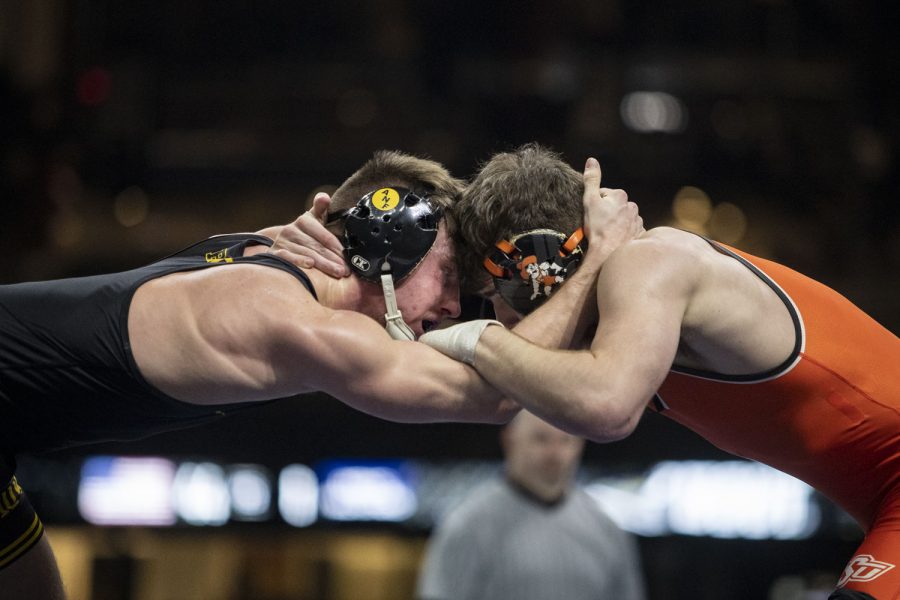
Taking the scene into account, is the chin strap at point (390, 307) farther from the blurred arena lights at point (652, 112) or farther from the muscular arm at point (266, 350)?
the blurred arena lights at point (652, 112)

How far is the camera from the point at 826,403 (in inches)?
115

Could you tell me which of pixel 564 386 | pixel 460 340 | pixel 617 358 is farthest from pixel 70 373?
pixel 617 358

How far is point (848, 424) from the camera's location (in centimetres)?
293

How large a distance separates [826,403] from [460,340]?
990 millimetres

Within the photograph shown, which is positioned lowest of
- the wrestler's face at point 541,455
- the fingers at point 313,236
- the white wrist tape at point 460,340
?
the wrestler's face at point 541,455

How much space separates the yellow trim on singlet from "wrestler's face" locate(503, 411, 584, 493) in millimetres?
3232

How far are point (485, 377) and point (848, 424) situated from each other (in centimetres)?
98

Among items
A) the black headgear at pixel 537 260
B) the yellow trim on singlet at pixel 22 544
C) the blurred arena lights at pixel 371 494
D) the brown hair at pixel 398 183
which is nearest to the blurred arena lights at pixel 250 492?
the blurred arena lights at pixel 371 494

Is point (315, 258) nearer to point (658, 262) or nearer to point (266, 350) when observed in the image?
point (266, 350)

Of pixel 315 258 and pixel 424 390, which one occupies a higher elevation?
pixel 315 258

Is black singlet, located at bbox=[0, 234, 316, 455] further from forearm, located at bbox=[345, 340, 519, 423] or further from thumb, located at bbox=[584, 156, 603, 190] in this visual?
thumb, located at bbox=[584, 156, 603, 190]

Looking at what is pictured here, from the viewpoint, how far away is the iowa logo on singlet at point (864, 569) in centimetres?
270

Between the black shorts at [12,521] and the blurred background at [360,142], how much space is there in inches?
200

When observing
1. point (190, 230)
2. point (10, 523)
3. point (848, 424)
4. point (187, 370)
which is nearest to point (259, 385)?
point (187, 370)
